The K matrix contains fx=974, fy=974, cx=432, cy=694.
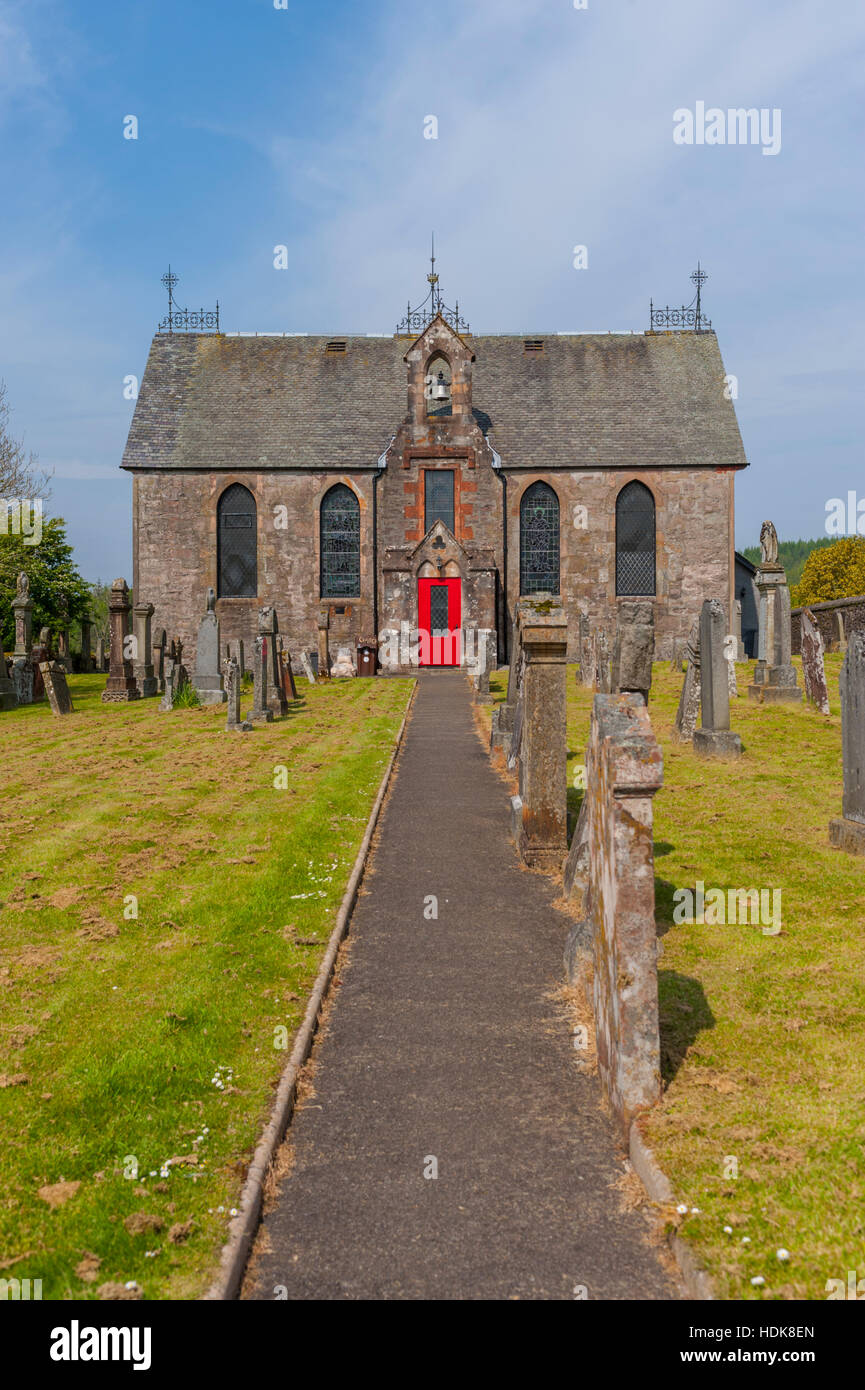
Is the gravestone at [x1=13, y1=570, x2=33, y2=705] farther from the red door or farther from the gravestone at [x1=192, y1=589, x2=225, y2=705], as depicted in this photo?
the red door

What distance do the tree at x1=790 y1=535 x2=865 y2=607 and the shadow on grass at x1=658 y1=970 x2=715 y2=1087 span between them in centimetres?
5602

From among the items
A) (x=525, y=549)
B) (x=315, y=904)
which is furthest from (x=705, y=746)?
(x=525, y=549)

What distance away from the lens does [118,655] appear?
2597 cm

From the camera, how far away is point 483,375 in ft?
132

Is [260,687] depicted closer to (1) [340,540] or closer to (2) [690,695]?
(2) [690,695]

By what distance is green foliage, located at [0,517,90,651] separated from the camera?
34.6 meters

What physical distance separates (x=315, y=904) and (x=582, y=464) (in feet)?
Answer: 103

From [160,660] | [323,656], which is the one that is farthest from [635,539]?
[160,660]

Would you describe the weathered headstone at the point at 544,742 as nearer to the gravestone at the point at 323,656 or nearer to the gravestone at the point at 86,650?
the gravestone at the point at 323,656

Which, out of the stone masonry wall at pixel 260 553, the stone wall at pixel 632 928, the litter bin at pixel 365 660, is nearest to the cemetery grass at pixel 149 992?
the stone wall at pixel 632 928

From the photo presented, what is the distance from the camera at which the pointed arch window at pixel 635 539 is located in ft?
123

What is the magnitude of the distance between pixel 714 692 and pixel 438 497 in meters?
24.1
